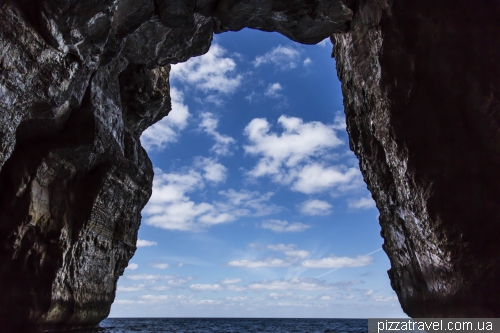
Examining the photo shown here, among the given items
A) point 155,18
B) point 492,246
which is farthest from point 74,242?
point 492,246

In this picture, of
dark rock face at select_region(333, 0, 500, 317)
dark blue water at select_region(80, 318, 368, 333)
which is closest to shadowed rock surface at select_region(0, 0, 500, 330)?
dark rock face at select_region(333, 0, 500, 317)

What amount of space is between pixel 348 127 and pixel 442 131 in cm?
602

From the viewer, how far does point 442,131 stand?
11188mm

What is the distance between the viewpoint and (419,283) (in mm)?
13383

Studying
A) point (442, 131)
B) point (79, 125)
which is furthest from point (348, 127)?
point (79, 125)

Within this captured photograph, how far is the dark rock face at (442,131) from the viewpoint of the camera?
10.4 m

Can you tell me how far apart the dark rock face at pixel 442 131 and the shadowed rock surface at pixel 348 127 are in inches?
1.6

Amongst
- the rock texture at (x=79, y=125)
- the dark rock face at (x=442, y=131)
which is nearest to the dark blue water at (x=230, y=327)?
the rock texture at (x=79, y=125)

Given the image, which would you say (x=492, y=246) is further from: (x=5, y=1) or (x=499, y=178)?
(x=5, y=1)

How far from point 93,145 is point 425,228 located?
13968 mm

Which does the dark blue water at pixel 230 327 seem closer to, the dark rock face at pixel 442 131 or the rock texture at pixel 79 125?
the rock texture at pixel 79 125

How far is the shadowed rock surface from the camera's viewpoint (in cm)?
1006

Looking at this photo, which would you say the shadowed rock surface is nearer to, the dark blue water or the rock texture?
the rock texture

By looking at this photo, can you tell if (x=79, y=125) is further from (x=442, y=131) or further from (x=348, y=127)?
(x=442, y=131)
